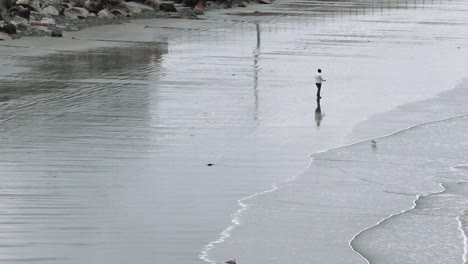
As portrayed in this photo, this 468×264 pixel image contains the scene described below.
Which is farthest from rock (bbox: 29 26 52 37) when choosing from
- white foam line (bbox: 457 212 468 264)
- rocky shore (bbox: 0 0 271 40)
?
white foam line (bbox: 457 212 468 264)

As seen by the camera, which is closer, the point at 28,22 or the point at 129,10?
the point at 28,22

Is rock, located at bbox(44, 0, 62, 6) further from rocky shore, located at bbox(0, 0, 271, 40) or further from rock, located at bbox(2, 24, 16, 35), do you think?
rock, located at bbox(2, 24, 16, 35)

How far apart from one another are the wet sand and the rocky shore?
4.27ft

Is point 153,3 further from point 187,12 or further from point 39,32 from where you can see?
point 39,32

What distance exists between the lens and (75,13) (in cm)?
4653

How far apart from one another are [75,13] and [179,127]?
25738mm

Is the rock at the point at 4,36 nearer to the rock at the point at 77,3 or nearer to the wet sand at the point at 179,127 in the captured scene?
the wet sand at the point at 179,127

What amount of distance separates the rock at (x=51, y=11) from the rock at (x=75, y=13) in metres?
0.34

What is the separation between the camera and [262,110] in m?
24.3

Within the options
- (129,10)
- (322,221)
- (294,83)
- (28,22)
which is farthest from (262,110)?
(129,10)

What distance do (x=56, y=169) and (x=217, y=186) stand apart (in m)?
2.45

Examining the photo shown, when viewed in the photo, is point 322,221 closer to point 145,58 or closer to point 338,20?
point 145,58

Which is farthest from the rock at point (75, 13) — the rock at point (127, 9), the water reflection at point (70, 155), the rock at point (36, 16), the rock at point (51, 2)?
the water reflection at point (70, 155)

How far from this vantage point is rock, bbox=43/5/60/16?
45.4 metres
